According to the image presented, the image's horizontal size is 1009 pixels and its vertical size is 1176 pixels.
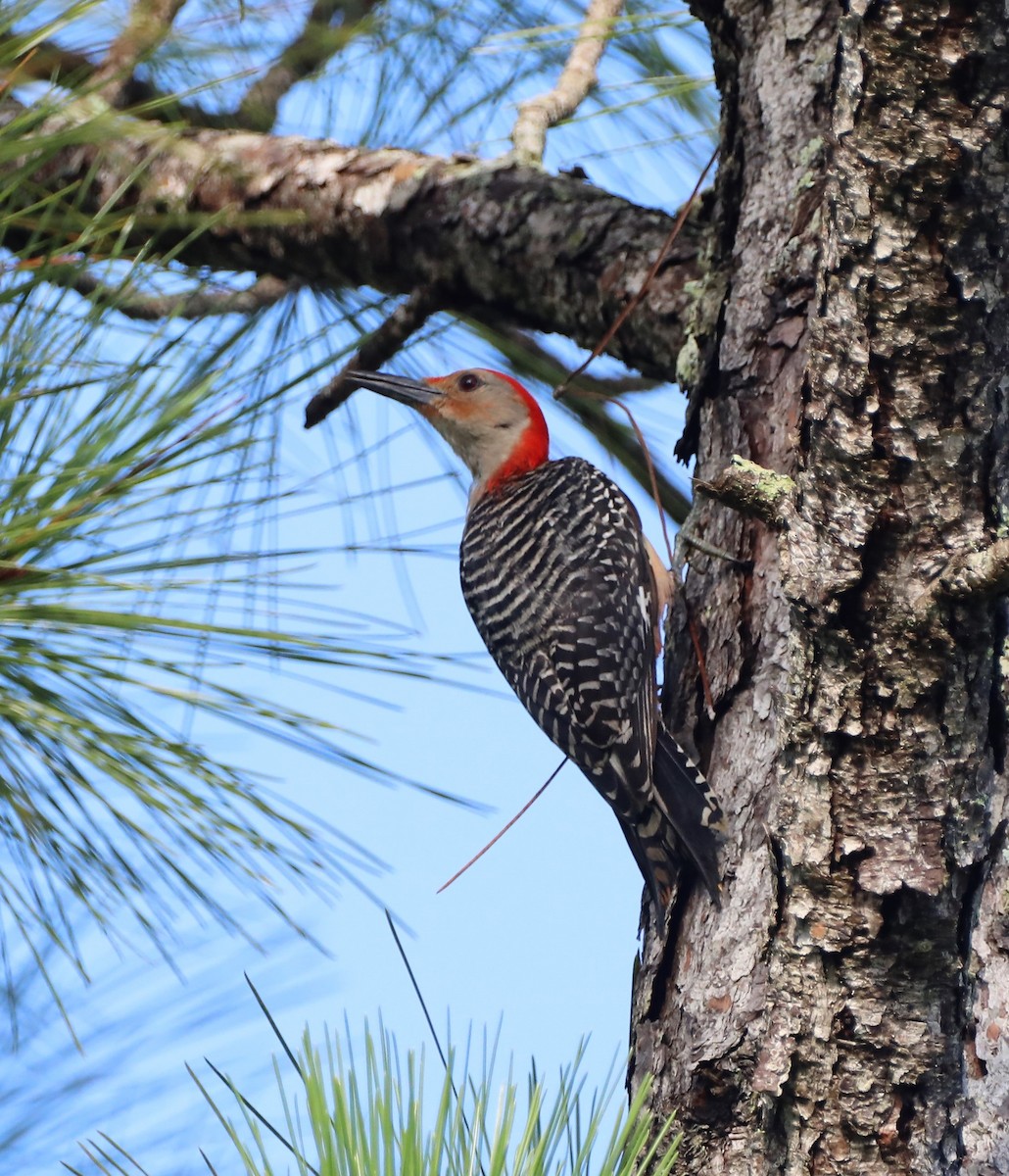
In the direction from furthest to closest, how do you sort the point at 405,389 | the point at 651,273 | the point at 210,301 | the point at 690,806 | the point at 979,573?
the point at 405,389 → the point at 210,301 → the point at 651,273 → the point at 690,806 → the point at 979,573

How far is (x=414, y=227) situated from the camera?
125 inches

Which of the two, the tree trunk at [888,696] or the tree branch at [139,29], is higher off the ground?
the tree branch at [139,29]

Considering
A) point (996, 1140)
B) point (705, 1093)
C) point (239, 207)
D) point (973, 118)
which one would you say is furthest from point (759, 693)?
point (239, 207)

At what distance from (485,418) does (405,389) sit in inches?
11.3

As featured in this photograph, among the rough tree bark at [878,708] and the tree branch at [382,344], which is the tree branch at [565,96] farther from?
the rough tree bark at [878,708]

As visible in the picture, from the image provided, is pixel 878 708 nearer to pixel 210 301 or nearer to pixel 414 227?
pixel 414 227

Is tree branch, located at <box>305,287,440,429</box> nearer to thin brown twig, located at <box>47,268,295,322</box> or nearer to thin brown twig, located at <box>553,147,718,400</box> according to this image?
thin brown twig, located at <box>47,268,295,322</box>

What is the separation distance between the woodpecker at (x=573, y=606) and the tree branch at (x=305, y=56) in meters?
0.77

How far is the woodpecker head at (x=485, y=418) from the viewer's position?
159 inches

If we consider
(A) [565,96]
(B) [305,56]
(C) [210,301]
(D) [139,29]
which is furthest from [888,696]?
(B) [305,56]

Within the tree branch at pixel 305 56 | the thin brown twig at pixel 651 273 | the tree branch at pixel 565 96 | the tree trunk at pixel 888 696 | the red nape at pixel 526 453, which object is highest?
the tree branch at pixel 305 56

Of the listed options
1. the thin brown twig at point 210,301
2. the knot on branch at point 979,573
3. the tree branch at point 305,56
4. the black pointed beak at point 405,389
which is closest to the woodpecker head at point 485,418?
the black pointed beak at point 405,389

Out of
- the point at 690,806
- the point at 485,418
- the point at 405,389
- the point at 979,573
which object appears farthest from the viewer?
the point at 485,418

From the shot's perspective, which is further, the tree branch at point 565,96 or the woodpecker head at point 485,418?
the woodpecker head at point 485,418
